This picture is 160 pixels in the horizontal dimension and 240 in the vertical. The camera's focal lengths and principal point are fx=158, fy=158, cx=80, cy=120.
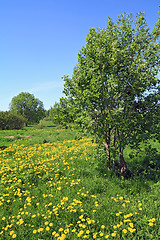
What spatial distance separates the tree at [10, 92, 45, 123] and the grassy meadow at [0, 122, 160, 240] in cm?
4424

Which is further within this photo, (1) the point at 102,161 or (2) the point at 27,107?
(2) the point at 27,107

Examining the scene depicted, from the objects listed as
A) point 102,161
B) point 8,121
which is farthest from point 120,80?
point 8,121

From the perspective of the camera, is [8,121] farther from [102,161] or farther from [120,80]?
[120,80]

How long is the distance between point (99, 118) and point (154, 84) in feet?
8.91

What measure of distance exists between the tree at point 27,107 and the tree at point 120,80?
149 ft

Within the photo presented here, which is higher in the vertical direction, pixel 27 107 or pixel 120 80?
pixel 27 107

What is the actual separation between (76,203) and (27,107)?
162ft

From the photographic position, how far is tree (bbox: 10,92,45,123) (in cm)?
5024

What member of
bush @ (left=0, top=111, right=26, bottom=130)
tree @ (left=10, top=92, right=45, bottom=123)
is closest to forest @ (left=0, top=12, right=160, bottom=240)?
bush @ (left=0, top=111, right=26, bottom=130)

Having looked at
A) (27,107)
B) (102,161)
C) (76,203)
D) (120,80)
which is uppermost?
(27,107)

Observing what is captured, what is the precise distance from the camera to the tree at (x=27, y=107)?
50241 mm

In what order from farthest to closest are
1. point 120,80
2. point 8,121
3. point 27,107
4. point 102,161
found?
point 27,107 < point 8,121 < point 102,161 < point 120,80

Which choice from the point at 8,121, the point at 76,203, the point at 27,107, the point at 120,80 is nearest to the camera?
the point at 76,203

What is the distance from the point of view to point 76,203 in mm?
4992
